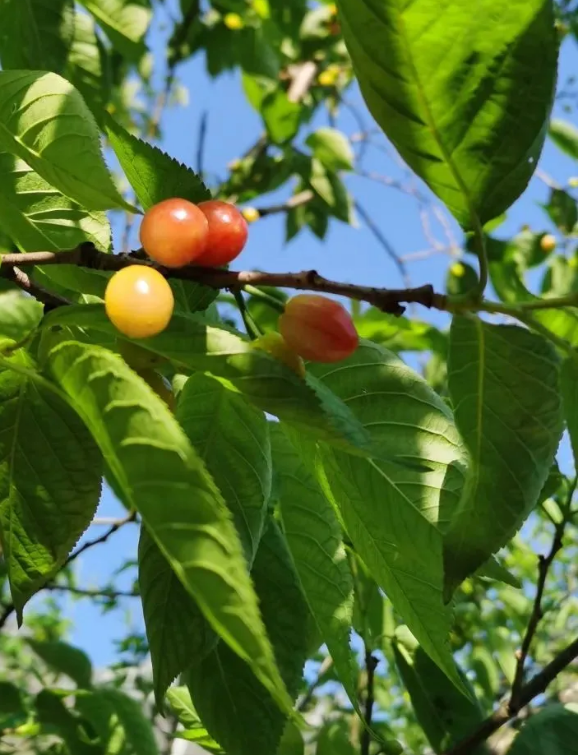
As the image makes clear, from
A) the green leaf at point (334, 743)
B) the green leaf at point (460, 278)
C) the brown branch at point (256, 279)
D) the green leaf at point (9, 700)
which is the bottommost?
the green leaf at point (334, 743)

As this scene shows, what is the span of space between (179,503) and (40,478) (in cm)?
33

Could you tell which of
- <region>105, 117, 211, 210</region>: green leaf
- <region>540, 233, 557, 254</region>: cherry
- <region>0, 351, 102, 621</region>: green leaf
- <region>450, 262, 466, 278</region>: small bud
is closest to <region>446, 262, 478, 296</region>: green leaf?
<region>450, 262, 466, 278</region>: small bud

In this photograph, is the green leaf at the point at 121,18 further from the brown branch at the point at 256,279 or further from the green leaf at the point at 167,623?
the green leaf at the point at 167,623

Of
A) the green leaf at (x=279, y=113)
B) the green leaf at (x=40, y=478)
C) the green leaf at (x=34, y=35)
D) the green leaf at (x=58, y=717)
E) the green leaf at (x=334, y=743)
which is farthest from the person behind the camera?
the green leaf at (x=279, y=113)

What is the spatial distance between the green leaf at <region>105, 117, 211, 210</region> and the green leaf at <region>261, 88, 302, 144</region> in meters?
2.07

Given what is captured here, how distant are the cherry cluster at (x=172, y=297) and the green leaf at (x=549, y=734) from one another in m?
A: 0.80

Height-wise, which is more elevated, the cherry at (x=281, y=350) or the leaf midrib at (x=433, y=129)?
the leaf midrib at (x=433, y=129)

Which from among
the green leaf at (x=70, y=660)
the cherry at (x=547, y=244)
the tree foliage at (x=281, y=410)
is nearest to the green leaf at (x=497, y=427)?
the tree foliage at (x=281, y=410)

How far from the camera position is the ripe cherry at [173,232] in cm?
63

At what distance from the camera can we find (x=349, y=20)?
1.85 feet

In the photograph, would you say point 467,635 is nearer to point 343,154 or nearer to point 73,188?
point 343,154

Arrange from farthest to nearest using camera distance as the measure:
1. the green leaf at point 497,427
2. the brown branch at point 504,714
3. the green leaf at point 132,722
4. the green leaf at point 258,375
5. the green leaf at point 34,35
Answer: the green leaf at point 132,722
the green leaf at point 34,35
the brown branch at point 504,714
the green leaf at point 497,427
the green leaf at point 258,375

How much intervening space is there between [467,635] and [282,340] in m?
2.68

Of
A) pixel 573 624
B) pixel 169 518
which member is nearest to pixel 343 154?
pixel 169 518
